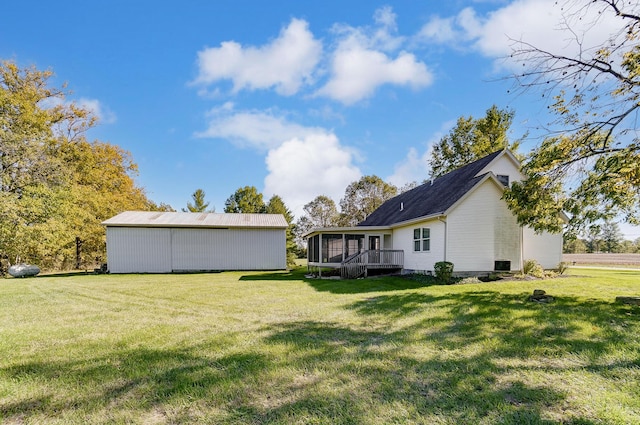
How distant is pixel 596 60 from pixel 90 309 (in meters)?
13.5

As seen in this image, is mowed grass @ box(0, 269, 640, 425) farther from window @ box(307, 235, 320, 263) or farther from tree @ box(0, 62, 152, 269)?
tree @ box(0, 62, 152, 269)

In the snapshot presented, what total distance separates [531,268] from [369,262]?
22.9ft

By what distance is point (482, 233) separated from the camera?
1323cm

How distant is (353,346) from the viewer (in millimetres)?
4852

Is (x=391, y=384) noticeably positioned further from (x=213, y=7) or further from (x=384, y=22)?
(x=213, y=7)

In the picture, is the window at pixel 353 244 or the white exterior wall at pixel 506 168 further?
the window at pixel 353 244

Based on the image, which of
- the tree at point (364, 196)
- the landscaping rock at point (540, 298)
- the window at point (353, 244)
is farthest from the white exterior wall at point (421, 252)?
the tree at point (364, 196)

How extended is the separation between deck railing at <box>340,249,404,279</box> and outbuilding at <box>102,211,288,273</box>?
766 cm

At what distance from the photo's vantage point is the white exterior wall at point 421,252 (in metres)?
13.4

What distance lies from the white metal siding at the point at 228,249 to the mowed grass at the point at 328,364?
13.6m

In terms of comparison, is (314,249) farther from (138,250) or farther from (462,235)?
(138,250)

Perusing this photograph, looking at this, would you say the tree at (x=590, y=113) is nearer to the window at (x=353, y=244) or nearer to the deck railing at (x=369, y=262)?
the deck railing at (x=369, y=262)

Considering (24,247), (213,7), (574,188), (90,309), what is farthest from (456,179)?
(24,247)

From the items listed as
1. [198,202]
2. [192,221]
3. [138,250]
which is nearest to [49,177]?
[138,250]
